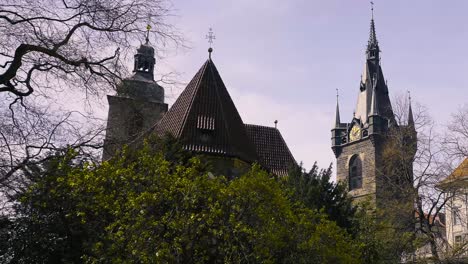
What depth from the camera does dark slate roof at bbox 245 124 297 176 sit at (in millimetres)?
29058

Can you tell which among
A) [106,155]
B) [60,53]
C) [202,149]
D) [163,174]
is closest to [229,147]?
[202,149]

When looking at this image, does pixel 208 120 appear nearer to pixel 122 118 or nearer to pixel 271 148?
pixel 271 148

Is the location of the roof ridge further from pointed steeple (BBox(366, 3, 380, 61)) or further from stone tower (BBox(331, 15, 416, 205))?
pointed steeple (BBox(366, 3, 380, 61))

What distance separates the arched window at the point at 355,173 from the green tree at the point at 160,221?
4377 centimetres

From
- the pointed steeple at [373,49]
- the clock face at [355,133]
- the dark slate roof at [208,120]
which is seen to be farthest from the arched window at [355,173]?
the dark slate roof at [208,120]

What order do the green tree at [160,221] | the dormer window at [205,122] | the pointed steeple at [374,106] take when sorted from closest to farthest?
the green tree at [160,221], the dormer window at [205,122], the pointed steeple at [374,106]

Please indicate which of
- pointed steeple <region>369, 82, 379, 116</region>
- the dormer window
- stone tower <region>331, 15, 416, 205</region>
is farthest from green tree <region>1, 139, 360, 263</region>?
pointed steeple <region>369, 82, 379, 116</region>

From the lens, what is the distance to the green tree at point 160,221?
356 inches

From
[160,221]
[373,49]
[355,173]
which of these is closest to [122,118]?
[160,221]

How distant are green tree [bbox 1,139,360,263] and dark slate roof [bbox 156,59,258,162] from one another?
10262mm

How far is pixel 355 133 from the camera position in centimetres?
5650

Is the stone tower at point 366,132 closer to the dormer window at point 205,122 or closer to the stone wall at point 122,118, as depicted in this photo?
the dormer window at point 205,122

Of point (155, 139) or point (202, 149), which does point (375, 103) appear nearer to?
point (202, 149)

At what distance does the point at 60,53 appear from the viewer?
9086 millimetres
